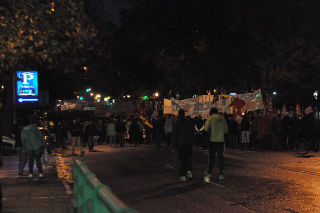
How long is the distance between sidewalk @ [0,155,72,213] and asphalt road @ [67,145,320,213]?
4.15 ft

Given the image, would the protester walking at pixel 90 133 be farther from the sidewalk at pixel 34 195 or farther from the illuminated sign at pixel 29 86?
the sidewalk at pixel 34 195

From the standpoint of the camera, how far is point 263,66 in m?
37.2

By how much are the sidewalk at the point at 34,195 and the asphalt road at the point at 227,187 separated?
1264 mm

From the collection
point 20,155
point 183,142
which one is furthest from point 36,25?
point 183,142

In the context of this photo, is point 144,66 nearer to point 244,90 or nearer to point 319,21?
point 244,90

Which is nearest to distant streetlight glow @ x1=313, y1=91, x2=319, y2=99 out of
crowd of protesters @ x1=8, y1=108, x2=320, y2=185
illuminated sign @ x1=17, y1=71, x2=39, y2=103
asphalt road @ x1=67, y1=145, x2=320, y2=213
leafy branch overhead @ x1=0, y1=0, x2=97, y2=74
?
crowd of protesters @ x1=8, y1=108, x2=320, y2=185

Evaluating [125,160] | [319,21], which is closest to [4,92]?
[125,160]

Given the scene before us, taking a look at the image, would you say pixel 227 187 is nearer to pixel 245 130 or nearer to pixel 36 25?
pixel 36 25

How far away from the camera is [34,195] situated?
10.4 m

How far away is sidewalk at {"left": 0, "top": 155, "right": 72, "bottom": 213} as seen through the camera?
28.9 ft

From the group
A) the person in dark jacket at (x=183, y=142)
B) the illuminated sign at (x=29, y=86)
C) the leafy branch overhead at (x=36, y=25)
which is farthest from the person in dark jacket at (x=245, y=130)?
the leafy branch overhead at (x=36, y=25)

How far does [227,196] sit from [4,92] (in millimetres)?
24181

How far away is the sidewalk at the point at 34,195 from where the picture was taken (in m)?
8.82

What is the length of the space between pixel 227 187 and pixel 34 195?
4270 millimetres
